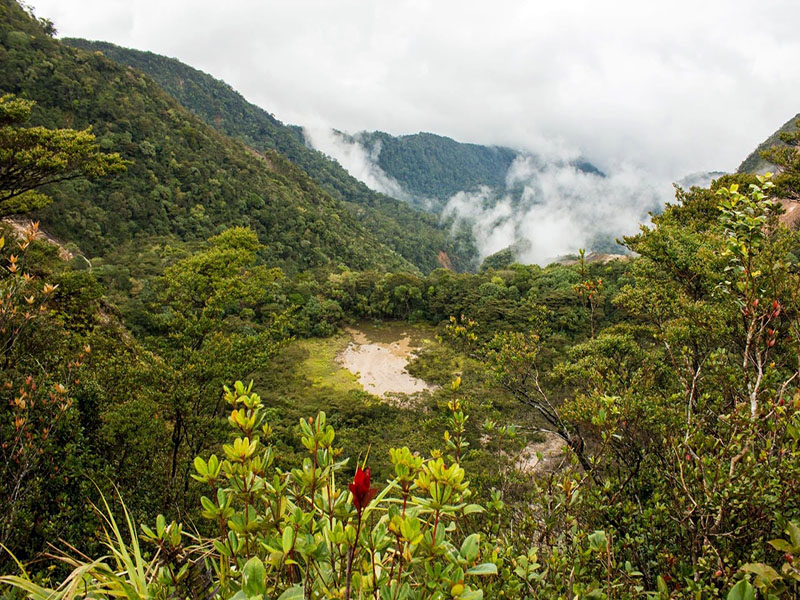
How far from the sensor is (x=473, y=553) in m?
1.11

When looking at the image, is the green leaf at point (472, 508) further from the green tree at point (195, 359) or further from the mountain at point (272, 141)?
the mountain at point (272, 141)

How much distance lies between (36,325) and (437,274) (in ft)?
94.9

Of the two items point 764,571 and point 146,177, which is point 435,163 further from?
point 764,571

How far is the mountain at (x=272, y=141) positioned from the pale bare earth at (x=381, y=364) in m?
48.5

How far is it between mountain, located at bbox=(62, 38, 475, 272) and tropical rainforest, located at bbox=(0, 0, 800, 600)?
54.3 m

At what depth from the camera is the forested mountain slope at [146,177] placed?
3216 centimetres

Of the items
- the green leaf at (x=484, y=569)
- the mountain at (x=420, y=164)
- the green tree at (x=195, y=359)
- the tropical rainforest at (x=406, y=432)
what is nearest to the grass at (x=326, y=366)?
the tropical rainforest at (x=406, y=432)

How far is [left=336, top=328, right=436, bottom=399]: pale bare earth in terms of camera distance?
20.2 m

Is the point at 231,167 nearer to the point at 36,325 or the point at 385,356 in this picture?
the point at 385,356

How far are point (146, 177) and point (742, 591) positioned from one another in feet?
143

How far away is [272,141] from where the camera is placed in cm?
8550

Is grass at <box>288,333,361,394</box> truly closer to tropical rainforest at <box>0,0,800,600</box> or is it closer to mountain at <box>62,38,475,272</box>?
tropical rainforest at <box>0,0,800,600</box>

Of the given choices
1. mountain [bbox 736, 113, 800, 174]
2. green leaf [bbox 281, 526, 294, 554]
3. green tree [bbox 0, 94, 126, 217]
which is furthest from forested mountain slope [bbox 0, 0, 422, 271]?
mountain [bbox 736, 113, 800, 174]

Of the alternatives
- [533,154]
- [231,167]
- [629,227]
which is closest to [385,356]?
[231,167]
